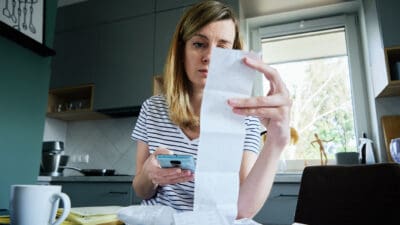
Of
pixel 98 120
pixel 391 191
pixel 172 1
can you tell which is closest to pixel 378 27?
pixel 391 191

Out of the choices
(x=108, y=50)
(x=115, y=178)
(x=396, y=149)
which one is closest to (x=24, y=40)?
(x=115, y=178)

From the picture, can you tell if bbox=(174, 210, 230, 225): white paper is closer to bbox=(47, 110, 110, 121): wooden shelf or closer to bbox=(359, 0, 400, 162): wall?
bbox=(359, 0, 400, 162): wall

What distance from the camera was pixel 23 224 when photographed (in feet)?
1.52

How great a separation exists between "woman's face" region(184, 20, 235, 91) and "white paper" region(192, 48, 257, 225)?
0.31 metres

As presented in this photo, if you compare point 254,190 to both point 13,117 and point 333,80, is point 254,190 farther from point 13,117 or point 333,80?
point 333,80

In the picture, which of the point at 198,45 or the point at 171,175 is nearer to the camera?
the point at 171,175

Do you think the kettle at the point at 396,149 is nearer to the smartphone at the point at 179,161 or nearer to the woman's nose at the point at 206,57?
the woman's nose at the point at 206,57

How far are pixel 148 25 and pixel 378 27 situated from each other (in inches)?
60.2

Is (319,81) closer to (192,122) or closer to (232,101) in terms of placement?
(192,122)

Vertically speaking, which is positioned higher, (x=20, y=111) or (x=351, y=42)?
(x=351, y=42)

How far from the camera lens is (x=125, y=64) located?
7.63ft

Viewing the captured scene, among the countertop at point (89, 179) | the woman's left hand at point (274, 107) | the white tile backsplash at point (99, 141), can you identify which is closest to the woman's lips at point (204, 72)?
the woman's left hand at point (274, 107)

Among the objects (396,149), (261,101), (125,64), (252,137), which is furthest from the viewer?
(125,64)

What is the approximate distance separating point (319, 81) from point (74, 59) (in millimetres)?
1937
